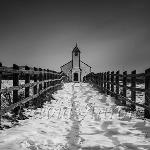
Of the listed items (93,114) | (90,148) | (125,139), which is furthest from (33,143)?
(93,114)

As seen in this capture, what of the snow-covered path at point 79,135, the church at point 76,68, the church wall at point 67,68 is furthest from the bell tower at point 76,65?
the snow-covered path at point 79,135

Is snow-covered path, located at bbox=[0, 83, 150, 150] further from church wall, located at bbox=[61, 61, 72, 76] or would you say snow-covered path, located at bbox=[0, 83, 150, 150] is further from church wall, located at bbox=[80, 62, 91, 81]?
church wall, located at bbox=[80, 62, 91, 81]

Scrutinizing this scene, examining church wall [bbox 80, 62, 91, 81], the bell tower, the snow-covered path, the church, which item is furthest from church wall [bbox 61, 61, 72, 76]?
the snow-covered path

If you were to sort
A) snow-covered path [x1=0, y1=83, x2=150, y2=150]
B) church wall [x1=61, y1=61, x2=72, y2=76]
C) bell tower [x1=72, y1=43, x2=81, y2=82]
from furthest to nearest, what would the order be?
church wall [x1=61, y1=61, x2=72, y2=76]
bell tower [x1=72, y1=43, x2=81, y2=82]
snow-covered path [x1=0, y1=83, x2=150, y2=150]

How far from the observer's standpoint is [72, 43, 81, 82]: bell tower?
199ft

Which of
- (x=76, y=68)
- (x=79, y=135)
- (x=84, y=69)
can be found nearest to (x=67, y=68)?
(x=76, y=68)

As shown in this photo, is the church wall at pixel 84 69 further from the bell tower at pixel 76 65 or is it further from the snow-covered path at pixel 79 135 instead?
the snow-covered path at pixel 79 135

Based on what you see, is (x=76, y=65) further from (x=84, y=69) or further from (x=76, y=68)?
(x=84, y=69)

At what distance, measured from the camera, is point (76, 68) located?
6106 cm

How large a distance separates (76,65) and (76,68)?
960 millimetres

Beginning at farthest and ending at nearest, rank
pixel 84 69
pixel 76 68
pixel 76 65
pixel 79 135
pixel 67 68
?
pixel 84 69
pixel 67 68
pixel 76 65
pixel 76 68
pixel 79 135

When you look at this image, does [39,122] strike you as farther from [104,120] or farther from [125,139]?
[125,139]

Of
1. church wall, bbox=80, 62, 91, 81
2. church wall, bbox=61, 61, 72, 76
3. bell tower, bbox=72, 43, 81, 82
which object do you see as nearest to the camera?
bell tower, bbox=72, 43, 81, 82

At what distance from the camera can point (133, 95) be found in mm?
7879
